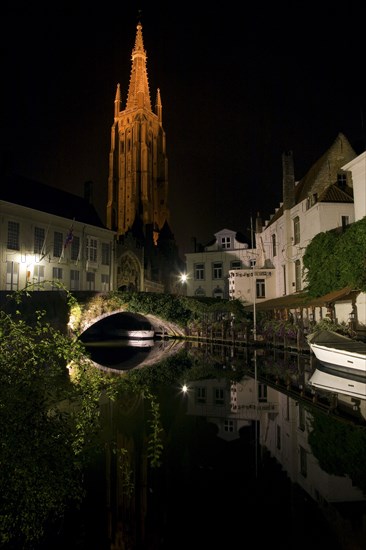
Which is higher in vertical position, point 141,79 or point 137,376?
point 141,79

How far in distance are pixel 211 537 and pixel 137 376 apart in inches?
517

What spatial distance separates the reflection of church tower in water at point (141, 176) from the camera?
74.1m

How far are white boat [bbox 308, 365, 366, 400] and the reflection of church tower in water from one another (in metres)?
53.5

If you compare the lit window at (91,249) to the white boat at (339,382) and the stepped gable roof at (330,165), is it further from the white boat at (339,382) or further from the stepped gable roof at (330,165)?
the white boat at (339,382)

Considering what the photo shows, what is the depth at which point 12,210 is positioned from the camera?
122ft

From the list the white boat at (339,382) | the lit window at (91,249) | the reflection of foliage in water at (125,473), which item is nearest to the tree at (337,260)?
the white boat at (339,382)

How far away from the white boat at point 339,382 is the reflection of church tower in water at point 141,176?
53.5 m

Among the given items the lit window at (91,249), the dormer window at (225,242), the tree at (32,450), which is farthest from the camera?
the dormer window at (225,242)

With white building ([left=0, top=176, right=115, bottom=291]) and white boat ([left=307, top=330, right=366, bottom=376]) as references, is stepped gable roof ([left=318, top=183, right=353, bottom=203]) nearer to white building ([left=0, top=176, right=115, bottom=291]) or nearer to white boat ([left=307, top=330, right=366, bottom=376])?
white boat ([left=307, top=330, right=366, bottom=376])

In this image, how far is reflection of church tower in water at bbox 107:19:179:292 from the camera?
74.1 metres

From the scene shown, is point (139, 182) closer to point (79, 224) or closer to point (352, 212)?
point (79, 224)

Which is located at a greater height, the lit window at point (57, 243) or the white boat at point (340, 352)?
the lit window at point (57, 243)

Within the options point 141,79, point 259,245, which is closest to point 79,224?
point 259,245

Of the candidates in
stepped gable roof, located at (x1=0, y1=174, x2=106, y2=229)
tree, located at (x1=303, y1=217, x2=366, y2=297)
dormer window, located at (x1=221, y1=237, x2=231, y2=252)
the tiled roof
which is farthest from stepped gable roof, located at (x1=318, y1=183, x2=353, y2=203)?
stepped gable roof, located at (x1=0, y1=174, x2=106, y2=229)
